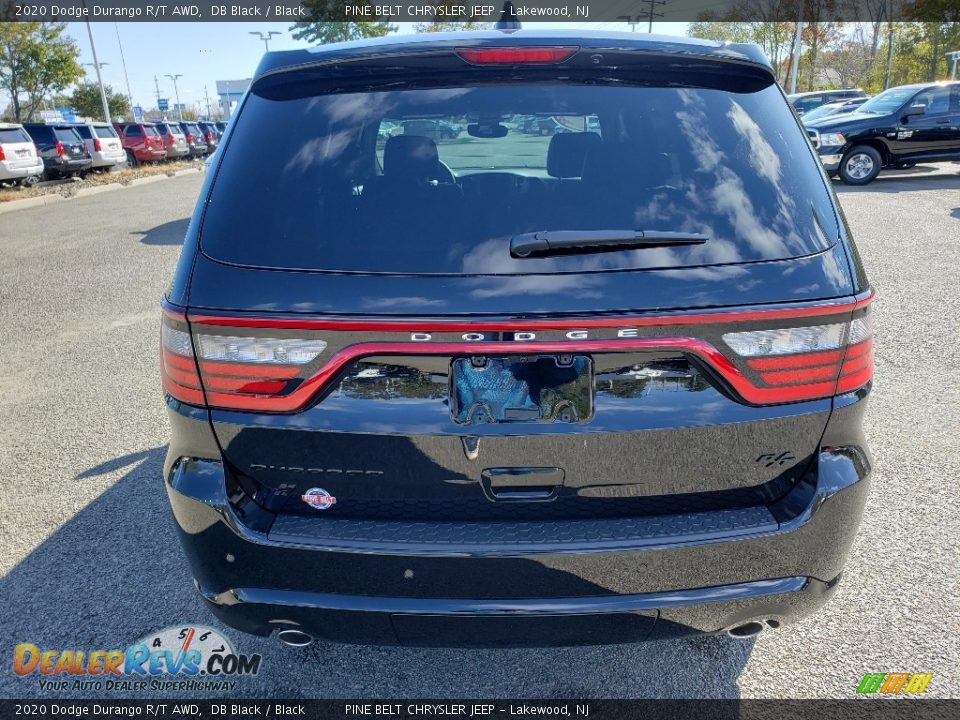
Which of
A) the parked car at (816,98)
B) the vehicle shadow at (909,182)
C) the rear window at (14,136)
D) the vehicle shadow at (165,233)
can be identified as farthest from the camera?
the parked car at (816,98)

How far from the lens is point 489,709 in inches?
88.2

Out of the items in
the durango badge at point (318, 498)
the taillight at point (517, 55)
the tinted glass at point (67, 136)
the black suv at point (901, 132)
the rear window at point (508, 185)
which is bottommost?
the tinted glass at point (67, 136)

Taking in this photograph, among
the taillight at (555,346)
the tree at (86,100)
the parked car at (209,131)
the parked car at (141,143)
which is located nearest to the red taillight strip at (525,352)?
the taillight at (555,346)

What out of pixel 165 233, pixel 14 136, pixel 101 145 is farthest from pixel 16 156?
pixel 165 233

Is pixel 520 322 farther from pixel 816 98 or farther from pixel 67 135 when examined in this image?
pixel 816 98

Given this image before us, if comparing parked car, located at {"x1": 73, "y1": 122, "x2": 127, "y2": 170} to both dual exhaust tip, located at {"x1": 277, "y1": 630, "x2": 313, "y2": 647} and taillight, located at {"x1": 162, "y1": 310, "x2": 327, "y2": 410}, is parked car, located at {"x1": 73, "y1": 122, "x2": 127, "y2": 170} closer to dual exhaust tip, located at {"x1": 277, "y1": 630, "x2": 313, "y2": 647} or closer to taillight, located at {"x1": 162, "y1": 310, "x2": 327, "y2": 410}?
taillight, located at {"x1": 162, "y1": 310, "x2": 327, "y2": 410}

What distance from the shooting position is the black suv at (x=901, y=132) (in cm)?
1408

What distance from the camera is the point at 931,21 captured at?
116ft

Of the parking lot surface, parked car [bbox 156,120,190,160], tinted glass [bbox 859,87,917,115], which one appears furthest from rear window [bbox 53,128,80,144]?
tinted glass [bbox 859,87,917,115]

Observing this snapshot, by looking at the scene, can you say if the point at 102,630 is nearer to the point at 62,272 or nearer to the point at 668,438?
the point at 668,438

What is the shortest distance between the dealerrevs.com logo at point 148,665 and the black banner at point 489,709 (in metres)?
0.08

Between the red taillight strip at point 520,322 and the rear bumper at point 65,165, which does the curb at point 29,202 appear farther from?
the red taillight strip at point 520,322

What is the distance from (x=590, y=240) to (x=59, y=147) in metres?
26.6

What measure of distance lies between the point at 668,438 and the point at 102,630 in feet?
7.23
